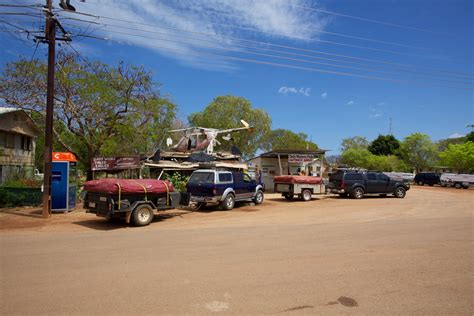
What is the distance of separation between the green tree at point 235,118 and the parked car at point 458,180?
924 inches

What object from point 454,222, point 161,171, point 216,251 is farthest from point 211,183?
point 454,222

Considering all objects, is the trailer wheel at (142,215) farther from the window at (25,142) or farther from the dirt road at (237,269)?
the window at (25,142)

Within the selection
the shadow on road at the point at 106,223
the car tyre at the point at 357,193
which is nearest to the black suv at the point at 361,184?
the car tyre at the point at 357,193

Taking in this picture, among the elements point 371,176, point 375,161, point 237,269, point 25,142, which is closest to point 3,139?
point 25,142

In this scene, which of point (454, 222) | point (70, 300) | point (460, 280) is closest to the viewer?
point (70, 300)

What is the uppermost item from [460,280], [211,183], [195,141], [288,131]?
[288,131]

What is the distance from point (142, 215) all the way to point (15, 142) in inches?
868

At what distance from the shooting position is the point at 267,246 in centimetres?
835

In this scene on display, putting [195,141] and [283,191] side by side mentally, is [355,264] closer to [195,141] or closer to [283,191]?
[283,191]

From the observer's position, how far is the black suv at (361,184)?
77.4 feet

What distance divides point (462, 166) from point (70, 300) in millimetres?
58472

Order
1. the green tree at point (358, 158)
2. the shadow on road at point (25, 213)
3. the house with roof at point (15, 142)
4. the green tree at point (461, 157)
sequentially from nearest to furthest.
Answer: the shadow on road at point (25, 213)
the house with roof at point (15, 142)
the green tree at point (461, 157)
the green tree at point (358, 158)

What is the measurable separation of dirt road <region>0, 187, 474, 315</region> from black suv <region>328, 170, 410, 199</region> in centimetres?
1187

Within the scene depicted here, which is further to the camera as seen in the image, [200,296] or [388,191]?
[388,191]
